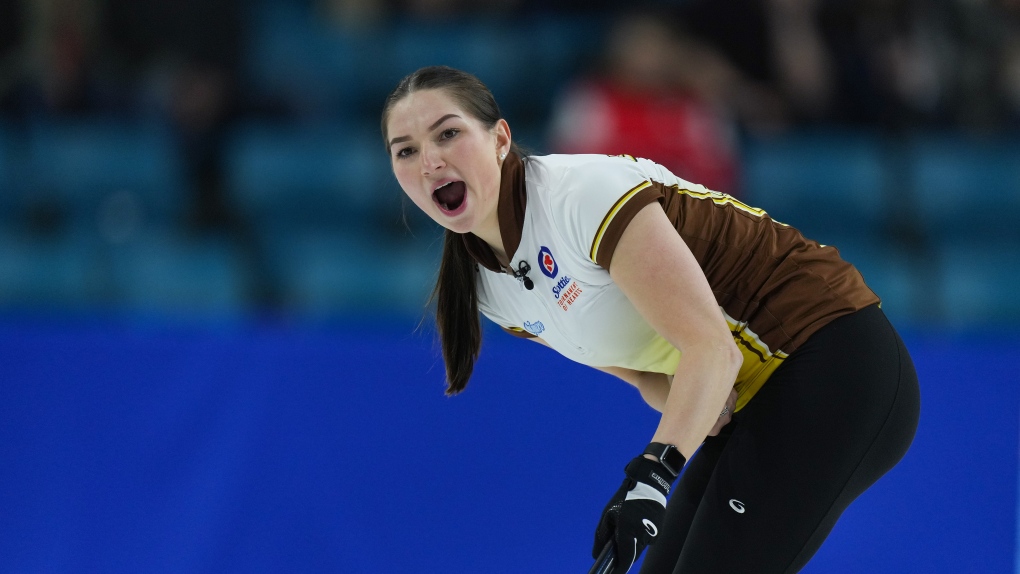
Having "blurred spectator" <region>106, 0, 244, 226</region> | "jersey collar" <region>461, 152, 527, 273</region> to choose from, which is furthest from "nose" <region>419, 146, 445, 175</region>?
"blurred spectator" <region>106, 0, 244, 226</region>

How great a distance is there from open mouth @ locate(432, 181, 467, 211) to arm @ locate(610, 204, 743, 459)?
1.56 feet

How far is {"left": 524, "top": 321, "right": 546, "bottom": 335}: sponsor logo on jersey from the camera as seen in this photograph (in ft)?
9.25

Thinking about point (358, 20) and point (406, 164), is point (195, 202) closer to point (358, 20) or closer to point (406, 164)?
point (358, 20)

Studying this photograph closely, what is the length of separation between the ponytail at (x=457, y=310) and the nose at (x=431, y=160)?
279 mm

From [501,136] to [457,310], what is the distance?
474 mm

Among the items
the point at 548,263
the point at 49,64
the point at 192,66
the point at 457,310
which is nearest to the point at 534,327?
the point at 457,310

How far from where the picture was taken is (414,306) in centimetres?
583

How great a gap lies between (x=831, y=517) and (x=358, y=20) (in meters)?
5.52

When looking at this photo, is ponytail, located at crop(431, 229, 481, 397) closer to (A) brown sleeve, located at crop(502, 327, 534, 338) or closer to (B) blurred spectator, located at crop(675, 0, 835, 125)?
(A) brown sleeve, located at crop(502, 327, 534, 338)

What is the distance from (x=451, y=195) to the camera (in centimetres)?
263

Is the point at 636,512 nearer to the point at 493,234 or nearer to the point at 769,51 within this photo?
the point at 493,234

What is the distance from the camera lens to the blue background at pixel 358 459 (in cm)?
414

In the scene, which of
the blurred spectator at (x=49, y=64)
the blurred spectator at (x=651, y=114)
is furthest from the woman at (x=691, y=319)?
the blurred spectator at (x=49, y=64)

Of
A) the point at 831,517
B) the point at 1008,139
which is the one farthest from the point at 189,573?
the point at 1008,139
